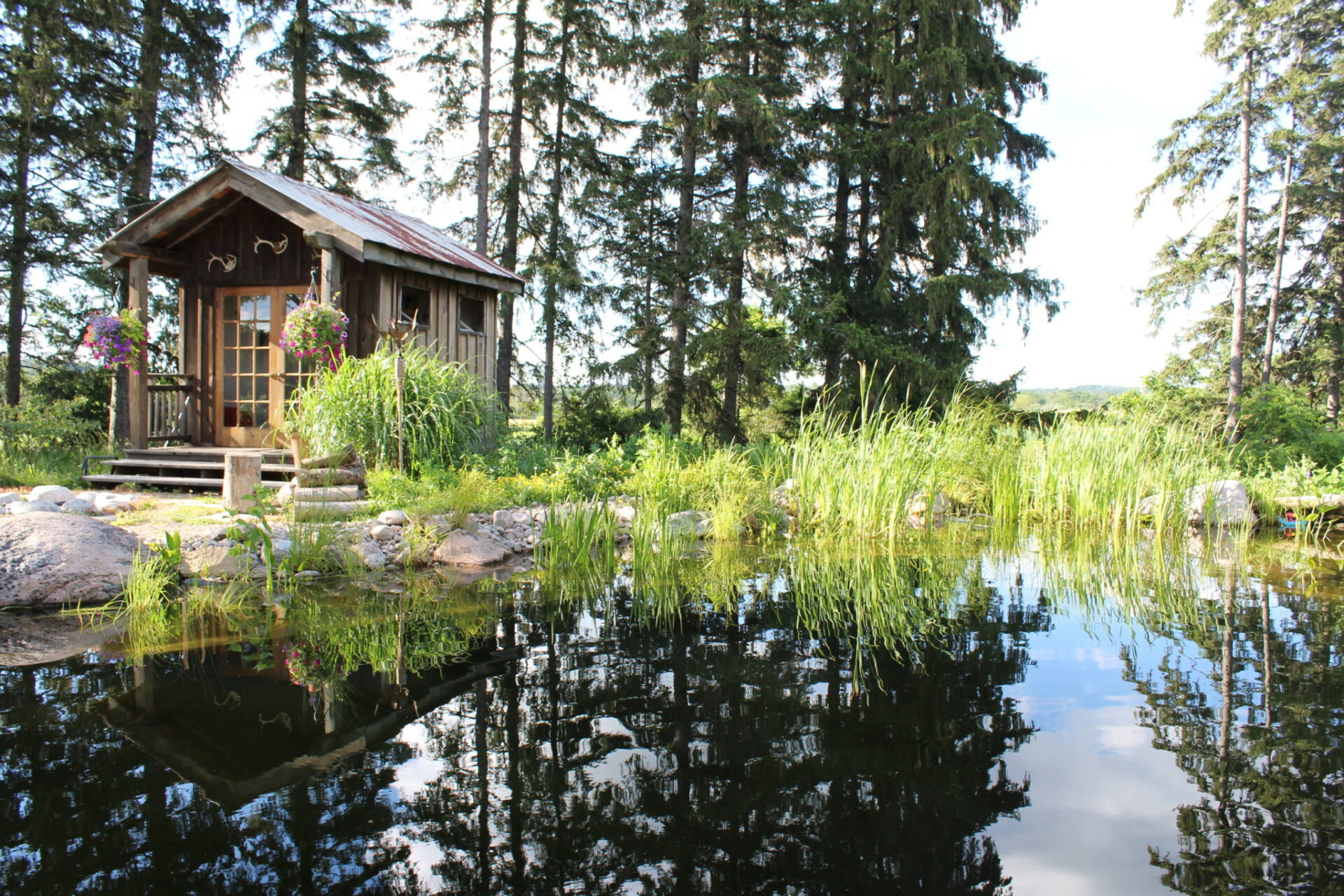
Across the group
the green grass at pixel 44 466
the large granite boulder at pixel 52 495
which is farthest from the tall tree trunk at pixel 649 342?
the large granite boulder at pixel 52 495

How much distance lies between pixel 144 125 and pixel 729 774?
15433 millimetres

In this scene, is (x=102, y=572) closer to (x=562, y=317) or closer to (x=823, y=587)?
(x=823, y=587)

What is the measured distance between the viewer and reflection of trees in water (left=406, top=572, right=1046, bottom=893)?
2.40m

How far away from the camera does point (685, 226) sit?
1580 centimetres

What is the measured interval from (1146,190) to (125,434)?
18869 mm

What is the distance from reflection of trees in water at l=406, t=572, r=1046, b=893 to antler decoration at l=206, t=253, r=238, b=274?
870 centimetres

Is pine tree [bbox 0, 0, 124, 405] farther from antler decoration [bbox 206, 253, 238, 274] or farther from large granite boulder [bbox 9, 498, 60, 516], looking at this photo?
large granite boulder [bbox 9, 498, 60, 516]

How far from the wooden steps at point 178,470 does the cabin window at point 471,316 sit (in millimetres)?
3368

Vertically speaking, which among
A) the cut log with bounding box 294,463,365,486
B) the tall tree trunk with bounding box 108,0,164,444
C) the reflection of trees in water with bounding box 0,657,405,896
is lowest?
the reflection of trees in water with bounding box 0,657,405,896

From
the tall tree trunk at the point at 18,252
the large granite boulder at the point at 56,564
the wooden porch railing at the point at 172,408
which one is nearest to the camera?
the large granite boulder at the point at 56,564

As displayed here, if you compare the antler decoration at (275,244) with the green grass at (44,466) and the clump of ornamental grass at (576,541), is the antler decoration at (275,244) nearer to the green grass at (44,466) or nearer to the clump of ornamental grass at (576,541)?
the green grass at (44,466)

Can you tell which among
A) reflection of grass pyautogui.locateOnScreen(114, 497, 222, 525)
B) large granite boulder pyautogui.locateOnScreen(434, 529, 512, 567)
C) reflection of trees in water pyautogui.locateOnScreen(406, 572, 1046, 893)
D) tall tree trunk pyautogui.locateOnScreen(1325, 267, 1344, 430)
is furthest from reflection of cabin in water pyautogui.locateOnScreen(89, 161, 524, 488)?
tall tree trunk pyautogui.locateOnScreen(1325, 267, 1344, 430)

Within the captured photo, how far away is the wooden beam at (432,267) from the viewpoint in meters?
9.49

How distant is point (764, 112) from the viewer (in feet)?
46.2
